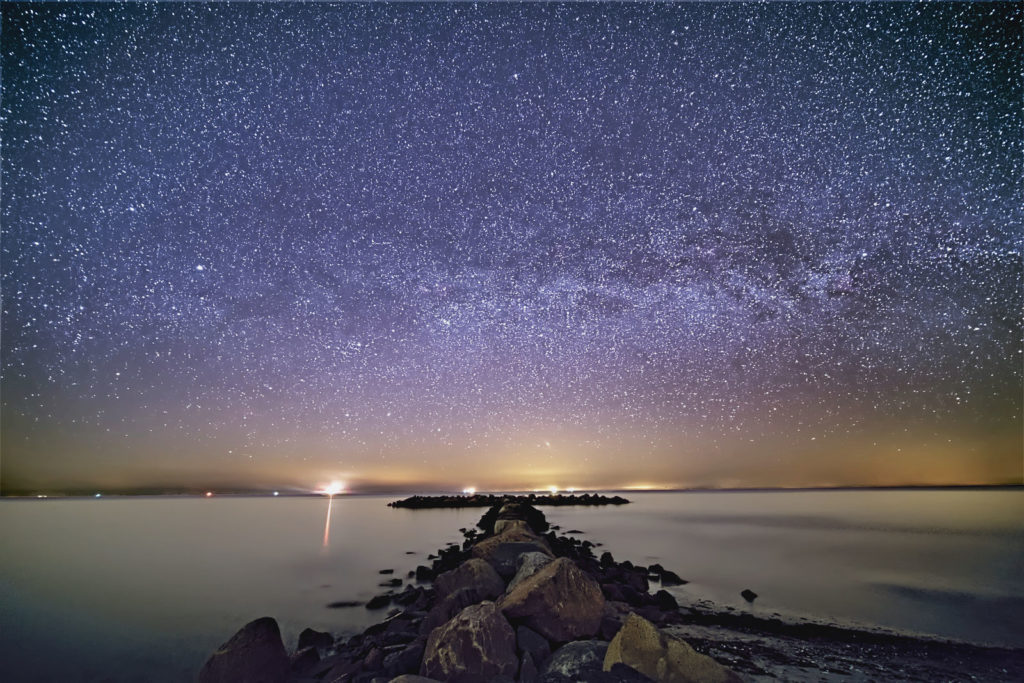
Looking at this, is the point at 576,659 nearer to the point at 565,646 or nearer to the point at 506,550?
the point at 565,646

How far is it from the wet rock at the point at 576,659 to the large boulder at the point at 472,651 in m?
0.56

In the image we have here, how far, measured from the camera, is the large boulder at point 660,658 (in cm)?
604

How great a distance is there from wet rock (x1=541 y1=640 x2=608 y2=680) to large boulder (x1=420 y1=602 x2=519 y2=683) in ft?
1.84

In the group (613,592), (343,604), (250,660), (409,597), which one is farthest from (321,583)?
(613,592)

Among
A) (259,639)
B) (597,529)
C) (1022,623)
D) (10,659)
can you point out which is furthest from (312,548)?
(1022,623)

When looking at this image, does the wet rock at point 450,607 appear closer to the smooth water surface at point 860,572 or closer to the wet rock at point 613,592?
the wet rock at point 613,592

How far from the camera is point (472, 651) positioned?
6.69 meters

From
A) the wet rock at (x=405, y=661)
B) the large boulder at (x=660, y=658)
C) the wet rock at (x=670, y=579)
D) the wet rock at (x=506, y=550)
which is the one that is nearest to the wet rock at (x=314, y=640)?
the wet rock at (x=405, y=661)

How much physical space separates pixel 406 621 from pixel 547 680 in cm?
573

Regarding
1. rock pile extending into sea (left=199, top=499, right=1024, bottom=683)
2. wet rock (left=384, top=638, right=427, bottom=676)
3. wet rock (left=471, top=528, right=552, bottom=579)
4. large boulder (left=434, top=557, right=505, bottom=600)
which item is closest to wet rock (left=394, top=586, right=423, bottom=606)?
rock pile extending into sea (left=199, top=499, right=1024, bottom=683)

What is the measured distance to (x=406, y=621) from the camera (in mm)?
10836

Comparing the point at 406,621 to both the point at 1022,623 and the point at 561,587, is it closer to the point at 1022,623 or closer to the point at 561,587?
the point at 561,587

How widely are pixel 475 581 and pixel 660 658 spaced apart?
4.76 metres

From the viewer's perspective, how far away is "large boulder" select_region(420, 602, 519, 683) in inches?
258
